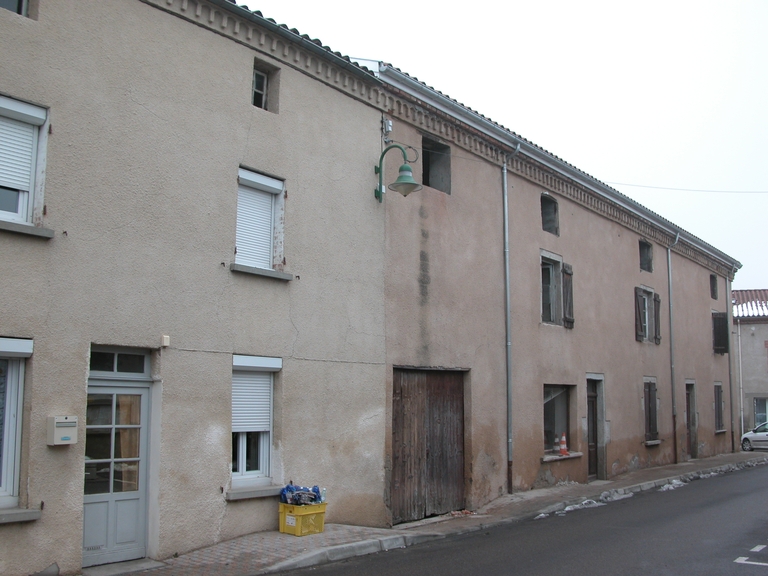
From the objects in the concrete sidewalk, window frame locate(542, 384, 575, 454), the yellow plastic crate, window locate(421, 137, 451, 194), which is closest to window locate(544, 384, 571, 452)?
window frame locate(542, 384, 575, 454)

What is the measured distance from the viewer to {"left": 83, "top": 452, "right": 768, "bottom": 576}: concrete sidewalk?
315 inches

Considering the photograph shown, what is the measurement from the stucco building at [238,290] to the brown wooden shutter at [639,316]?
207 inches

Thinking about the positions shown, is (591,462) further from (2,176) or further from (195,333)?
→ (2,176)

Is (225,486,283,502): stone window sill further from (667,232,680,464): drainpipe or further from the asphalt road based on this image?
(667,232,680,464): drainpipe

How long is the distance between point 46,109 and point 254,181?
280 centimetres

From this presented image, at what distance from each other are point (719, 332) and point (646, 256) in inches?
259

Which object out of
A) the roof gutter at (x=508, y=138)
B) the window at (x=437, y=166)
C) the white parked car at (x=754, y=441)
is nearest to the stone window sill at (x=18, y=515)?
the roof gutter at (x=508, y=138)

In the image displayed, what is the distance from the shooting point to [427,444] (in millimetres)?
12539

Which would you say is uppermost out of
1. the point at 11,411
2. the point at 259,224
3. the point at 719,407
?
the point at 259,224

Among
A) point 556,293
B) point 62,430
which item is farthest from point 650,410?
Answer: point 62,430

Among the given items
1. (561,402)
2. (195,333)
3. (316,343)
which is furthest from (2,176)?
(561,402)

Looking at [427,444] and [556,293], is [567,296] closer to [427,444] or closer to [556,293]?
[556,293]

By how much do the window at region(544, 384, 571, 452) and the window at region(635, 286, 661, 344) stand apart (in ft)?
15.3

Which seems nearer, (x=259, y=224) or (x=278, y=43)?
(x=259, y=224)
